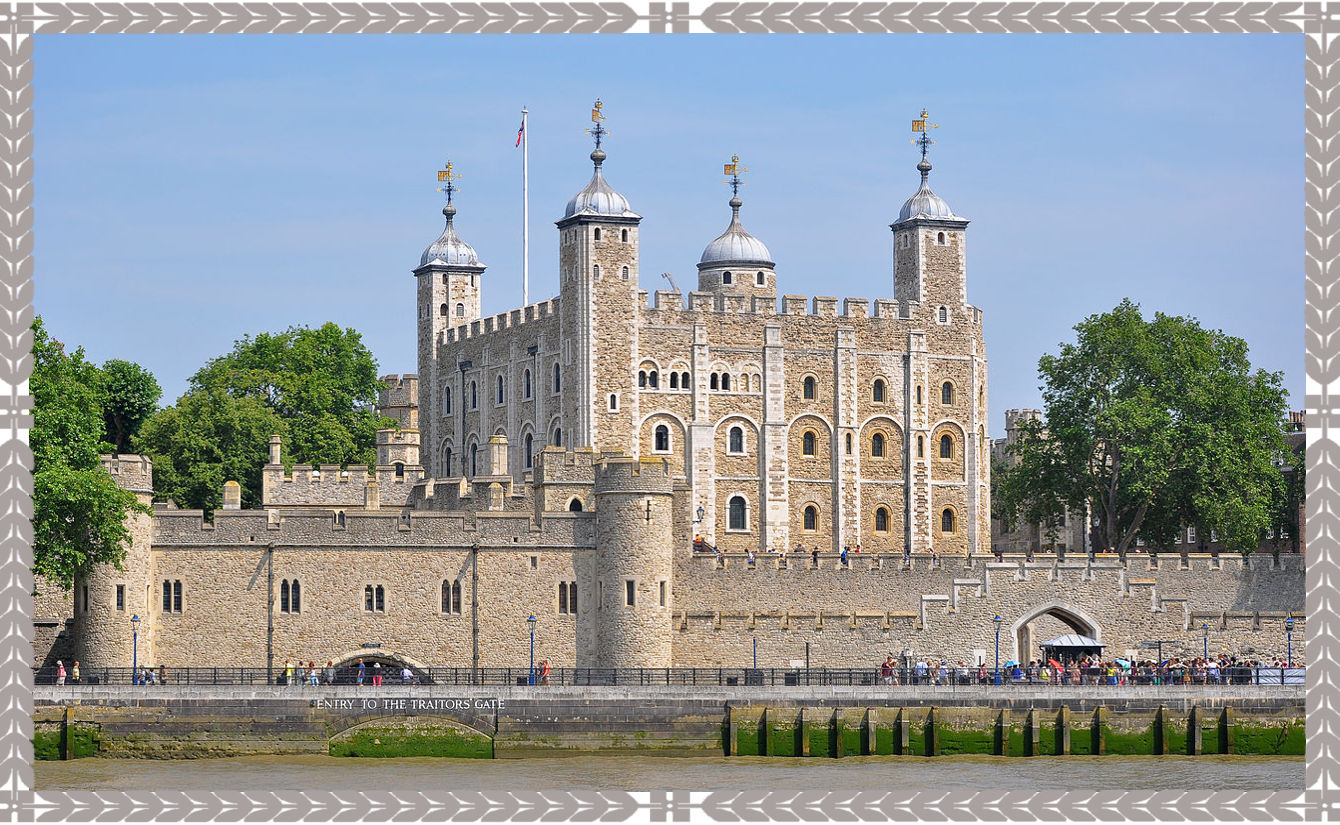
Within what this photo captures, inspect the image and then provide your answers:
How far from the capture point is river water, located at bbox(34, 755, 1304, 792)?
45.8 metres

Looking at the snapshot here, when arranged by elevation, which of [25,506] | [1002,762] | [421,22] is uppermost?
[421,22]

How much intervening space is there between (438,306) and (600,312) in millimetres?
13638

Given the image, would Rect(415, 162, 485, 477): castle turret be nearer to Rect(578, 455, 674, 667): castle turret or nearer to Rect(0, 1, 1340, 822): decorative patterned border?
Rect(578, 455, 674, 667): castle turret

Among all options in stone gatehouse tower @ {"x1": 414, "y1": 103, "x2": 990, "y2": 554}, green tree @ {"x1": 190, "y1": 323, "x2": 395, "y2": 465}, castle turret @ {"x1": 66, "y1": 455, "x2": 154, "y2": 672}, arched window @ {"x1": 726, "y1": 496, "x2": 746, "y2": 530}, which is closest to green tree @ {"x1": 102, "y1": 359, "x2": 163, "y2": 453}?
green tree @ {"x1": 190, "y1": 323, "x2": 395, "y2": 465}

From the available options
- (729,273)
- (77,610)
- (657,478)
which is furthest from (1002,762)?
(729,273)

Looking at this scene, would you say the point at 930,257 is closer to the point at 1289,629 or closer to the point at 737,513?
the point at 737,513

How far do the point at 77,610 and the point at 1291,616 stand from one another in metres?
30.0

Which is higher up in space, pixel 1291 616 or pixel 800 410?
pixel 800 410

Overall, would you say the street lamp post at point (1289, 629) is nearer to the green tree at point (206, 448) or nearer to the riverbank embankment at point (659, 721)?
the riverbank embankment at point (659, 721)

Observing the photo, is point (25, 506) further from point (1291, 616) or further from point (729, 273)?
point (729, 273)

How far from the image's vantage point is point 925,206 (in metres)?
85.6

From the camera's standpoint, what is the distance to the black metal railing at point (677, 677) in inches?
2121

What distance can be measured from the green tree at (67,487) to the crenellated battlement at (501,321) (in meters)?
26.2

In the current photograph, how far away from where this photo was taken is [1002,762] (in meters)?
51.1
